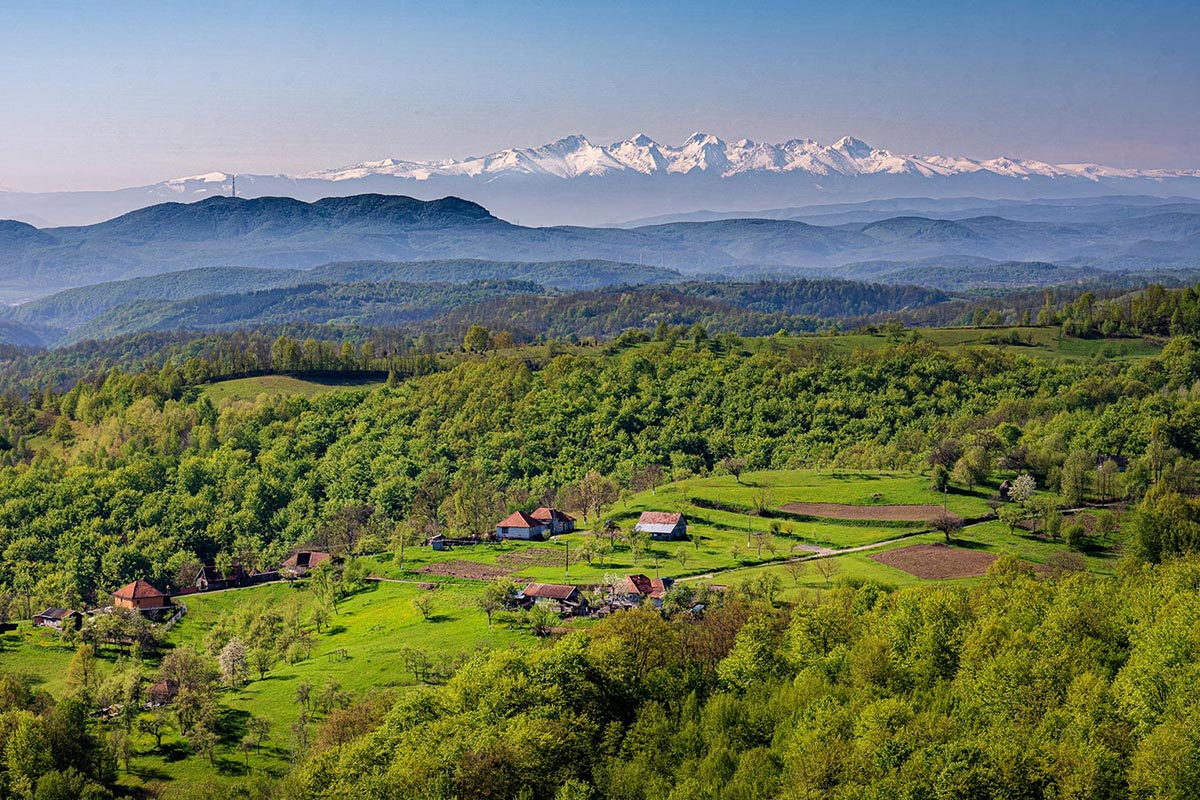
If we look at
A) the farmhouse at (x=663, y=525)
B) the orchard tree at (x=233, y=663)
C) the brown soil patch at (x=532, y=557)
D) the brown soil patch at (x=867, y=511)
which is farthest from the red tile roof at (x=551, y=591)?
the brown soil patch at (x=867, y=511)

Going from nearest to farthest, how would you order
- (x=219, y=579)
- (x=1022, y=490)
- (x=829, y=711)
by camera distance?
1. (x=829, y=711)
2. (x=1022, y=490)
3. (x=219, y=579)

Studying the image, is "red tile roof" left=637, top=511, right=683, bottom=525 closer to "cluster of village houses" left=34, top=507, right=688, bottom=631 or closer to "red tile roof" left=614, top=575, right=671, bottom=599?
"cluster of village houses" left=34, top=507, right=688, bottom=631

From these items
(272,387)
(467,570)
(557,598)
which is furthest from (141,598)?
(272,387)

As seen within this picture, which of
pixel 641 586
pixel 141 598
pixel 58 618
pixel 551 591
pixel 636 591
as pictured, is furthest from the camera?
pixel 141 598

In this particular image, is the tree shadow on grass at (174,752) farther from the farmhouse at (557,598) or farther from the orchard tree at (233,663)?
the farmhouse at (557,598)

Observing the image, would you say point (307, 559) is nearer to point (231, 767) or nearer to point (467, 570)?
point (467, 570)

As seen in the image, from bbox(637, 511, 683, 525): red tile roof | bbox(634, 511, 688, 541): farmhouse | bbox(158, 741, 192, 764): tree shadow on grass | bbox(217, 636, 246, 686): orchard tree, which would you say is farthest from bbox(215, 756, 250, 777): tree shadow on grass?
bbox(637, 511, 683, 525): red tile roof
